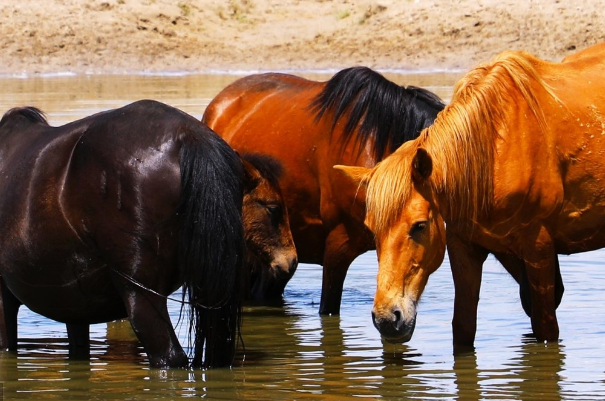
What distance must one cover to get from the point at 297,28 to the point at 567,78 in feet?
65.7

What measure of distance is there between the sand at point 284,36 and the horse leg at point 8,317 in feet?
58.5

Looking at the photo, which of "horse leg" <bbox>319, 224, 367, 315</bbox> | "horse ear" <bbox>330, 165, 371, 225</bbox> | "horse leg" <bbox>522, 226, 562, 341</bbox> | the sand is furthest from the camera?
the sand

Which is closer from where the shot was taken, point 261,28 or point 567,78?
point 567,78

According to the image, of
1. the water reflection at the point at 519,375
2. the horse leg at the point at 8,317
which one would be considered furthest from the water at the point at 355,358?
the horse leg at the point at 8,317

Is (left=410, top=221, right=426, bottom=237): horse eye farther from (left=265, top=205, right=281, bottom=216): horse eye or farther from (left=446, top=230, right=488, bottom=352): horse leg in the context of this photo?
(left=265, top=205, right=281, bottom=216): horse eye

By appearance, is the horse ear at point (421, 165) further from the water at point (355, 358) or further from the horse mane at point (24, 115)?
the horse mane at point (24, 115)

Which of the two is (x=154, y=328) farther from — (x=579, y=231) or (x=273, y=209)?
(x=579, y=231)

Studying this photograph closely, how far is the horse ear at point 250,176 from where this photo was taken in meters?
6.18

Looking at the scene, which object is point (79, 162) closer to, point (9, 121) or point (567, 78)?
point (9, 121)

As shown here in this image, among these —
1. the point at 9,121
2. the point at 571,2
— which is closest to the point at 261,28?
the point at 571,2

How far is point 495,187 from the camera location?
577 cm

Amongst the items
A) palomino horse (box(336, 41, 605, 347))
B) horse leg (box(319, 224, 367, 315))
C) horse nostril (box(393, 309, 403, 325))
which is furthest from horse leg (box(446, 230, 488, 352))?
horse leg (box(319, 224, 367, 315))

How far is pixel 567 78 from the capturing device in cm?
626

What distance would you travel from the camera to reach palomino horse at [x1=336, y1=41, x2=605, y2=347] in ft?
18.1
